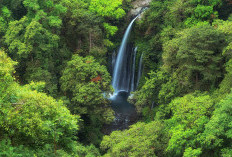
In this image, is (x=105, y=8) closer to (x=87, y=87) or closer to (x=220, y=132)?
(x=87, y=87)

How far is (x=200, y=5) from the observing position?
18.9 meters

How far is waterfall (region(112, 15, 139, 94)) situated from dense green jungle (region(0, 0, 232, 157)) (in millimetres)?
748

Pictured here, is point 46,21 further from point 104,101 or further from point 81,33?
point 104,101

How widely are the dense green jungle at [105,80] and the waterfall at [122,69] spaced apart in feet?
2.46

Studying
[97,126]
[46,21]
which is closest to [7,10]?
[46,21]

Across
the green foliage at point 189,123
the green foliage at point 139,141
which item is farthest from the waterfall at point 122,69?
the green foliage at point 189,123

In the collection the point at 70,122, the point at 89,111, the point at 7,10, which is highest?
the point at 7,10

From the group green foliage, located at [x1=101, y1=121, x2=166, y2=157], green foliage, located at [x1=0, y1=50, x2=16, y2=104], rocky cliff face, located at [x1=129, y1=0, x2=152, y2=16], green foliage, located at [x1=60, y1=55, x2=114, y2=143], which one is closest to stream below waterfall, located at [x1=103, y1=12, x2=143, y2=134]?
rocky cliff face, located at [x1=129, y1=0, x2=152, y2=16]

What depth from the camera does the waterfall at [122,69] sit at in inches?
1022

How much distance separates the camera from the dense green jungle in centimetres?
809

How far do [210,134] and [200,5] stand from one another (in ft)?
37.7

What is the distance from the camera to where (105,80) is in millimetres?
18719

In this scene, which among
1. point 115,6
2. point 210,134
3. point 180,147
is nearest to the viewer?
point 210,134

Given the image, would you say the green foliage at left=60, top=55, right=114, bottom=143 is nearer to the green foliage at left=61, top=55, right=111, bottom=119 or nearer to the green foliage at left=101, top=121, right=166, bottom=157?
the green foliage at left=61, top=55, right=111, bottom=119
